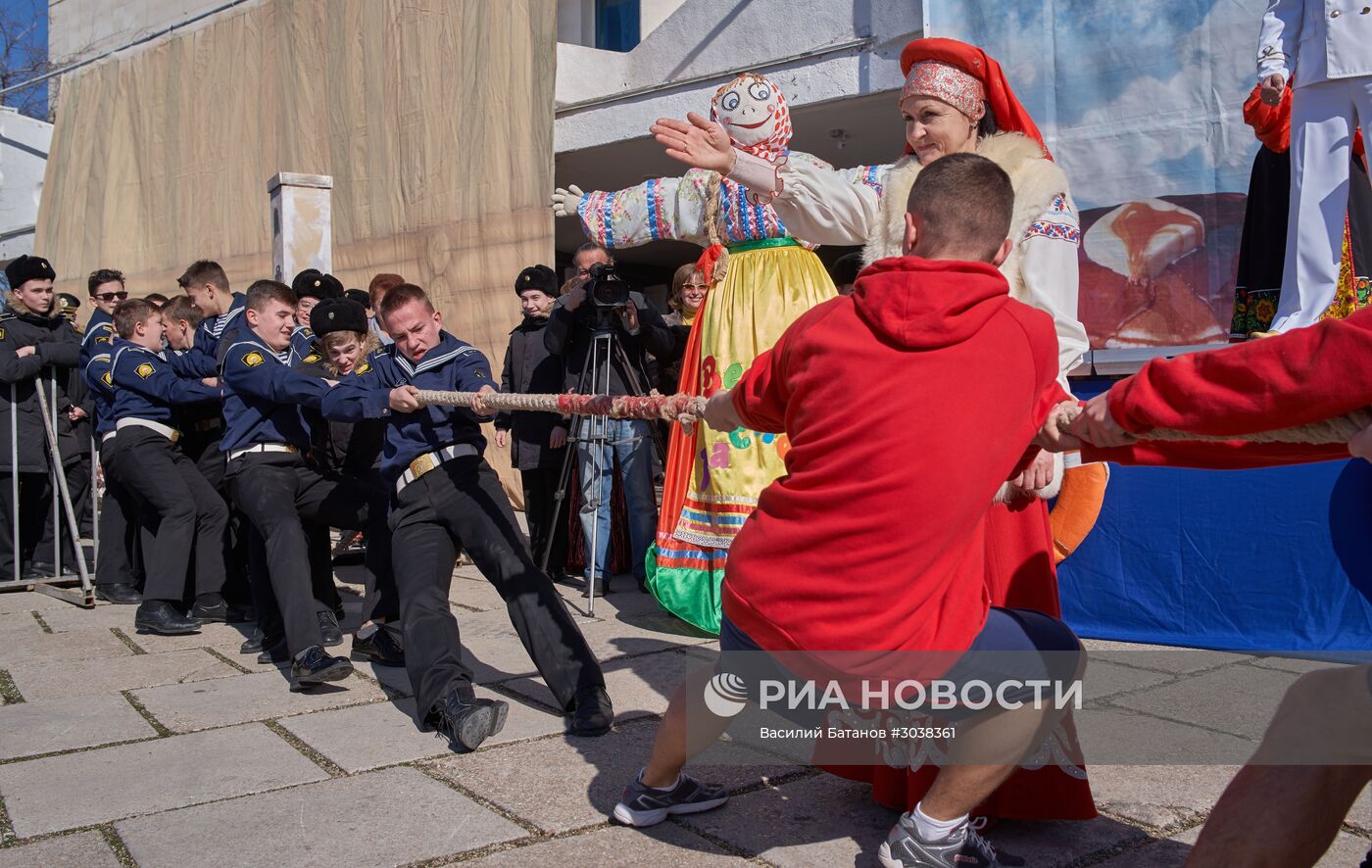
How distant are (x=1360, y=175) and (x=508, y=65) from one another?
5755 millimetres

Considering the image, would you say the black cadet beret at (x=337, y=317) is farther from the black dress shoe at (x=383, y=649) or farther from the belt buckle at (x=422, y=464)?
the black dress shoe at (x=383, y=649)

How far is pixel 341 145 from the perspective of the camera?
961 centimetres

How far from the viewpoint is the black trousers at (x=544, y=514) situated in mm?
6203

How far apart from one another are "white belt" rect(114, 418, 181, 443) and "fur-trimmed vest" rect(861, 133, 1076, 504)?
4.01m

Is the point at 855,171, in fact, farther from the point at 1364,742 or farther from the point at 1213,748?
the point at 1364,742

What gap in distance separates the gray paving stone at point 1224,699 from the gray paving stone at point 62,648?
4008mm

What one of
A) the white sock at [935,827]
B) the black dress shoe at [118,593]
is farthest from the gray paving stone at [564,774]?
the black dress shoe at [118,593]

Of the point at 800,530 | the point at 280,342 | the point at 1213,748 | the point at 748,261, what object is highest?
the point at 748,261

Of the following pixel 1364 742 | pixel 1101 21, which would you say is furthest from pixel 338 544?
pixel 1364 742

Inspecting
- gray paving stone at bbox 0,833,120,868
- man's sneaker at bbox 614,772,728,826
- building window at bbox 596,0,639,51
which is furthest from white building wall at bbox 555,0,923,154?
gray paving stone at bbox 0,833,120,868

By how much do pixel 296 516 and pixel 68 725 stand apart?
1.07m

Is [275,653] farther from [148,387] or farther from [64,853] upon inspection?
[64,853]

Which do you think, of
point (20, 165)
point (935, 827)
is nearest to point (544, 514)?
point (935, 827)

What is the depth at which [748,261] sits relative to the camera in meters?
4.81
